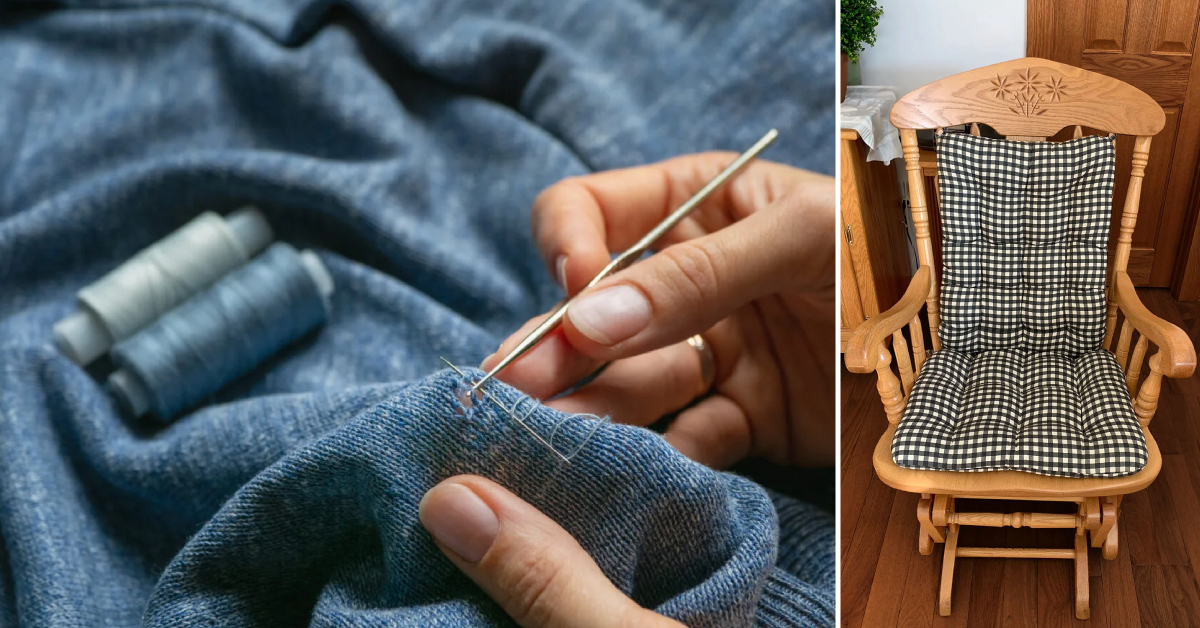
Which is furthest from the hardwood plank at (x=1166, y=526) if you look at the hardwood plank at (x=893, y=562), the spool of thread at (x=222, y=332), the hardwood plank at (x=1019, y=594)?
the spool of thread at (x=222, y=332)

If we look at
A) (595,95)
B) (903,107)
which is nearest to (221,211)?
(595,95)

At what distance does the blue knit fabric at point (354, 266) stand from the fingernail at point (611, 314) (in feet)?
0.27

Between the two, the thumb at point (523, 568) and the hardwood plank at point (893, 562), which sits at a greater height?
the thumb at point (523, 568)

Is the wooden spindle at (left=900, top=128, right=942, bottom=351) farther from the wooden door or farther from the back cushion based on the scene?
the wooden door

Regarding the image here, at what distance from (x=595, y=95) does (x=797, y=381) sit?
310 millimetres

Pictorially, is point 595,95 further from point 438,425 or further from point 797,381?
point 438,425

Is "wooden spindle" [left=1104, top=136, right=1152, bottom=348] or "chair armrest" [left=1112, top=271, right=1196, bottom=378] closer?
"chair armrest" [left=1112, top=271, right=1196, bottom=378]

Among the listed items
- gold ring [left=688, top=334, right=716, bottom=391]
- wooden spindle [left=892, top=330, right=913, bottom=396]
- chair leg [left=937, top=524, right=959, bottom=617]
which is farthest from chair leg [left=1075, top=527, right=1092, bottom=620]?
gold ring [left=688, top=334, right=716, bottom=391]

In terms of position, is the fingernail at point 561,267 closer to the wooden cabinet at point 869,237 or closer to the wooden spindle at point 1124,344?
the wooden cabinet at point 869,237

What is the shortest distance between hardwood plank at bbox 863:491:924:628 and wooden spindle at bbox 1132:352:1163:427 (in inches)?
9.7

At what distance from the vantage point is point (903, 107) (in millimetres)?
922

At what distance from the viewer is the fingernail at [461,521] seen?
40 cm

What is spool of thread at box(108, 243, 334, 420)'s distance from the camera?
62cm

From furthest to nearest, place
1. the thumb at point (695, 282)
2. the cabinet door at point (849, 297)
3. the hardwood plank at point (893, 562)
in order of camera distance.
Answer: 1. the cabinet door at point (849, 297)
2. the hardwood plank at point (893, 562)
3. the thumb at point (695, 282)
